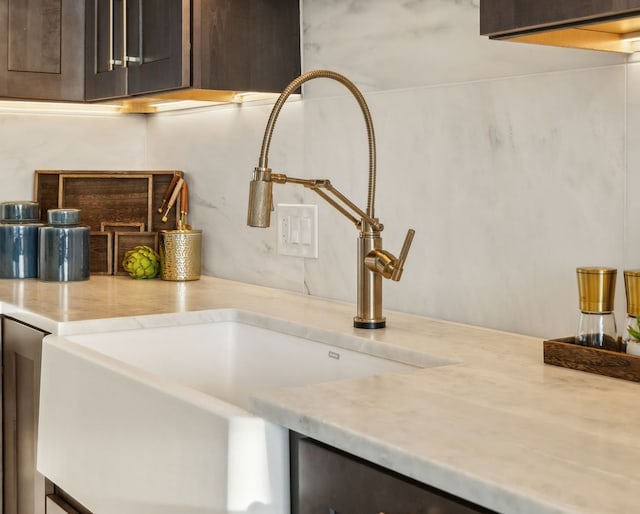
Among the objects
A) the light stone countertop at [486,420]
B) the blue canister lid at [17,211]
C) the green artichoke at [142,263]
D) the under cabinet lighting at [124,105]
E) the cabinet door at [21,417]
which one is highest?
the under cabinet lighting at [124,105]

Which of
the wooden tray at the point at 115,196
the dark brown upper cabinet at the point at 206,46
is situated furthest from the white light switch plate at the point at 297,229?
the wooden tray at the point at 115,196

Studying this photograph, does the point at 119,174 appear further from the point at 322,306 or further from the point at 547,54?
the point at 547,54

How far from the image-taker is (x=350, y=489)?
1083 mm

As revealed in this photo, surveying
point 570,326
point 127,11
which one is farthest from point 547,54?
point 127,11

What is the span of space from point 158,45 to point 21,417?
0.94 m

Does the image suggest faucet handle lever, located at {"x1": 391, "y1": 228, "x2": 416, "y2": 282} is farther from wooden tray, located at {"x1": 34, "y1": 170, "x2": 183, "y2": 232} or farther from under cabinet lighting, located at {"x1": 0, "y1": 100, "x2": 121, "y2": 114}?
under cabinet lighting, located at {"x1": 0, "y1": 100, "x2": 121, "y2": 114}

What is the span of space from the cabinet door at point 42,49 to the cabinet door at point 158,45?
1.09 feet

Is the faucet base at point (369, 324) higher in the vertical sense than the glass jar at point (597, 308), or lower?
lower

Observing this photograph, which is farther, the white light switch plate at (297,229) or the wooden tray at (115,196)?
the wooden tray at (115,196)

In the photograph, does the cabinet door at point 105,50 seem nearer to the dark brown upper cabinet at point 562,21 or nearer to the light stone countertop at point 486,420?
the light stone countertop at point 486,420

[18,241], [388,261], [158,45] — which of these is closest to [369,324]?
[388,261]

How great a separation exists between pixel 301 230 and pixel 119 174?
2.55 feet

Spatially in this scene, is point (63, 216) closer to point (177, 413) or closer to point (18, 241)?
point (18, 241)

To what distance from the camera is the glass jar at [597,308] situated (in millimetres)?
1360
